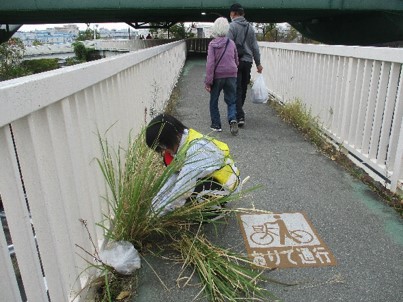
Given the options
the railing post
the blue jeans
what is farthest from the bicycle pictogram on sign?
the blue jeans

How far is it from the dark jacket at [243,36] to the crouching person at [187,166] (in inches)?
123

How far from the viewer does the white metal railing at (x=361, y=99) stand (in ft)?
10.7

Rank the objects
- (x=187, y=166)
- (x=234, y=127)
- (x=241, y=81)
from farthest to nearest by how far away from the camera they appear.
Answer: (x=241, y=81)
(x=234, y=127)
(x=187, y=166)

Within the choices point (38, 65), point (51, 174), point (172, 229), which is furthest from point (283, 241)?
point (38, 65)

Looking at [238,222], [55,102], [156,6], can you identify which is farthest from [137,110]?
[156,6]

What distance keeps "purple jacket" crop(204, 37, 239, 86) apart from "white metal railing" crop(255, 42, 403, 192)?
1.14 metres

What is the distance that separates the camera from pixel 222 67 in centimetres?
514

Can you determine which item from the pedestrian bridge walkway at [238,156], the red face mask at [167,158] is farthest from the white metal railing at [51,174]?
the red face mask at [167,158]

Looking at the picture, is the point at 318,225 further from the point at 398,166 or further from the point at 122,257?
the point at 122,257

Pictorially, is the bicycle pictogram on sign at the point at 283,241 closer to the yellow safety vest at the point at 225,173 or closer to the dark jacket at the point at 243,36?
the yellow safety vest at the point at 225,173

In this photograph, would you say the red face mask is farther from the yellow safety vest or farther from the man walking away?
the man walking away

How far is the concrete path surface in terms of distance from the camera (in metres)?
2.18

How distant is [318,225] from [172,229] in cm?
117

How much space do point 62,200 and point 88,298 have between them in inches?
25.8
